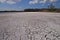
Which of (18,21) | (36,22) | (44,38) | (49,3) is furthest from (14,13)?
(44,38)

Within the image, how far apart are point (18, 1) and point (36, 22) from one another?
0.41m

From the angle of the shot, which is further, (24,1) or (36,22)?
(36,22)

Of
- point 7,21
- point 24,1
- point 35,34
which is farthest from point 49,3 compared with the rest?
point 7,21

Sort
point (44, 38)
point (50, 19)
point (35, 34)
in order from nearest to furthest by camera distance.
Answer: point (44, 38), point (35, 34), point (50, 19)

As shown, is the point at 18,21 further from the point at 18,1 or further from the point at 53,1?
the point at 53,1

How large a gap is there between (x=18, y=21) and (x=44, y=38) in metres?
0.73

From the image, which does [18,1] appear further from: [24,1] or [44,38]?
[44,38]

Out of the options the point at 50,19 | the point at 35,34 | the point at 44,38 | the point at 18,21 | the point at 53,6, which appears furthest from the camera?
the point at 18,21

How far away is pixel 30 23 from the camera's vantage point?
2051 millimetres

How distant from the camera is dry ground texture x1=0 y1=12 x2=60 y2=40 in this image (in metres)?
1.66

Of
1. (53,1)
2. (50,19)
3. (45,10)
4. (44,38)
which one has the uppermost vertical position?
(53,1)

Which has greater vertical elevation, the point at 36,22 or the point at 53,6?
the point at 53,6

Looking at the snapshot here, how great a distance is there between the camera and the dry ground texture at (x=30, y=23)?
166cm

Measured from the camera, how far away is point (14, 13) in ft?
6.33
